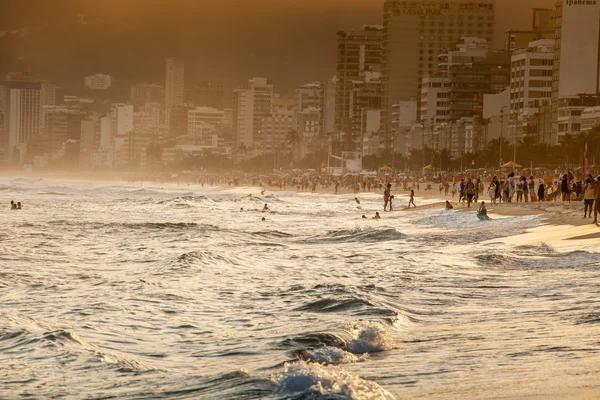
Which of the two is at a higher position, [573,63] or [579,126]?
[573,63]

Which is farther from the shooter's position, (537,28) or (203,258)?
(537,28)

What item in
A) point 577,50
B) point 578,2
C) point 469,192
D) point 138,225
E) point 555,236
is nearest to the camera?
point 555,236

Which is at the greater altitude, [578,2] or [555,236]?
[578,2]

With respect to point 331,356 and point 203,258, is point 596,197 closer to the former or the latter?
point 203,258

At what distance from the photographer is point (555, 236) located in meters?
26.6

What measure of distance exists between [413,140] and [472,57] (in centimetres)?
2211

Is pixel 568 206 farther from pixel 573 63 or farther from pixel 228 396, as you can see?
pixel 573 63

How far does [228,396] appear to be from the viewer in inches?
382

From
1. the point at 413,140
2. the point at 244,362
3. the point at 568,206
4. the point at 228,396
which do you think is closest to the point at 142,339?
the point at 244,362

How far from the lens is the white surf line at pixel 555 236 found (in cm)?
2427

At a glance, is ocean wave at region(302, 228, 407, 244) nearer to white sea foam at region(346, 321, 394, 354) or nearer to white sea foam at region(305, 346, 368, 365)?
white sea foam at region(346, 321, 394, 354)

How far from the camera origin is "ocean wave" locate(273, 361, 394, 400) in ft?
29.5

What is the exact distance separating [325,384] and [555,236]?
61.5ft

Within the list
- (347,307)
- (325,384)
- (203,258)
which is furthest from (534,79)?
(325,384)
